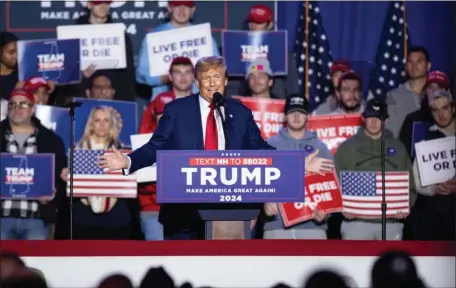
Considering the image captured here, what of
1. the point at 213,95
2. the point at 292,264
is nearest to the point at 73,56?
the point at 213,95

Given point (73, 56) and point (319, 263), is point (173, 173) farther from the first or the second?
point (73, 56)

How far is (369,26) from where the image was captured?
41.4ft

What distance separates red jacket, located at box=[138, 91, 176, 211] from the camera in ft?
34.6

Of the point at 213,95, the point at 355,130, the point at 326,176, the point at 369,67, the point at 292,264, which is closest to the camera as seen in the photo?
the point at 292,264

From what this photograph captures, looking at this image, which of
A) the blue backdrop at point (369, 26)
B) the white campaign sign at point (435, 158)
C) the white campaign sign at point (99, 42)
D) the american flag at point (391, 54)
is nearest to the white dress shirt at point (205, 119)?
the white campaign sign at point (435, 158)

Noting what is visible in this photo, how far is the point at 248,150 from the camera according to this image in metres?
7.16

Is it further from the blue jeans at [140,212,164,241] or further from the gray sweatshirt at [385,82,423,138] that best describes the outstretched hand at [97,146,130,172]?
the gray sweatshirt at [385,82,423,138]

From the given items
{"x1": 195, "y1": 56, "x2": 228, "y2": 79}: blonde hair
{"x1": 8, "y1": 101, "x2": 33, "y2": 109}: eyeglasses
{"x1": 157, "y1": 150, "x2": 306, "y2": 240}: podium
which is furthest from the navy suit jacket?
{"x1": 8, "y1": 101, "x2": 33, "y2": 109}: eyeglasses

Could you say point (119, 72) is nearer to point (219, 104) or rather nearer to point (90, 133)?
point (90, 133)

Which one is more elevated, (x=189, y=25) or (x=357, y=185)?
(x=189, y=25)

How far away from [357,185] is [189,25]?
2.39m

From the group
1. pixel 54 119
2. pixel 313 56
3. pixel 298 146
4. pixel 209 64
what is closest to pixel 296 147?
pixel 298 146

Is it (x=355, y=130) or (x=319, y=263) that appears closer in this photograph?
(x=319, y=263)

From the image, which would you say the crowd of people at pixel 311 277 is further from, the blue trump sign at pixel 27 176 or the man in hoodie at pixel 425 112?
the man in hoodie at pixel 425 112
